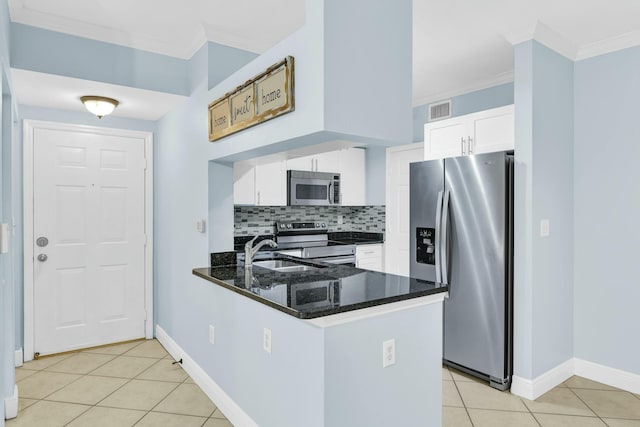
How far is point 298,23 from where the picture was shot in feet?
8.81

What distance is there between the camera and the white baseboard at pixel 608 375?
114 inches

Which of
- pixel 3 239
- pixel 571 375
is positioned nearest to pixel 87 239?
pixel 3 239

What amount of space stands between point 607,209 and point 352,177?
278cm

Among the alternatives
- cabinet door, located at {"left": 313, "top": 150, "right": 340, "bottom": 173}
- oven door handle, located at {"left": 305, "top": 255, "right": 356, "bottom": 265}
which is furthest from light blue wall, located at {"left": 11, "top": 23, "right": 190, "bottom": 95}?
oven door handle, located at {"left": 305, "top": 255, "right": 356, "bottom": 265}

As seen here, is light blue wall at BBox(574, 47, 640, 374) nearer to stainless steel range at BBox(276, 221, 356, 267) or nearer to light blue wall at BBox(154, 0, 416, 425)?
light blue wall at BBox(154, 0, 416, 425)

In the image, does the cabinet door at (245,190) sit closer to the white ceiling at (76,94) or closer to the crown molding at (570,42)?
the white ceiling at (76,94)

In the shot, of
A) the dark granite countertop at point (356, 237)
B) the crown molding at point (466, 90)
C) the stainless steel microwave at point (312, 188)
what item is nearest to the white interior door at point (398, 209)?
the dark granite countertop at point (356, 237)

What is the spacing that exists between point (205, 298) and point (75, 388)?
1.20 metres

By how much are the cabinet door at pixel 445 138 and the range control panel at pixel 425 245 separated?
72cm

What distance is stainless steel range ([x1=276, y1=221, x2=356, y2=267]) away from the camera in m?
4.47

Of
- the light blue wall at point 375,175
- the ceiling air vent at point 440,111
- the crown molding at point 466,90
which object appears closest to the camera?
the crown molding at point 466,90

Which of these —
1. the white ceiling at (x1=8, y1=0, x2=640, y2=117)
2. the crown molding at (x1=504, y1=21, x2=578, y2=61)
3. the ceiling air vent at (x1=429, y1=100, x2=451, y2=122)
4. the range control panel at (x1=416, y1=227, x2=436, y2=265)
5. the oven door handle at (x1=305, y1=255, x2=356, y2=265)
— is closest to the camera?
the white ceiling at (x1=8, y1=0, x2=640, y2=117)

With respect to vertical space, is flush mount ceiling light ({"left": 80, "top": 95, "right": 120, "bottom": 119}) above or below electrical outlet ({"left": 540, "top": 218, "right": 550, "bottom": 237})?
above

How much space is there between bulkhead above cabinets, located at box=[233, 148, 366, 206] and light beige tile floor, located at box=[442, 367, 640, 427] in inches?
90.1
